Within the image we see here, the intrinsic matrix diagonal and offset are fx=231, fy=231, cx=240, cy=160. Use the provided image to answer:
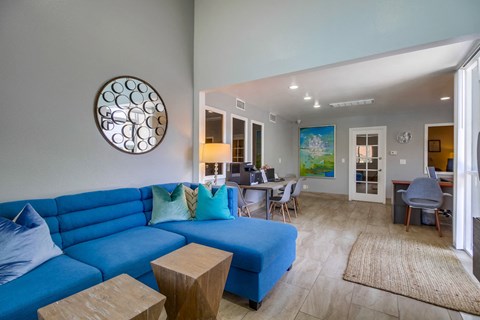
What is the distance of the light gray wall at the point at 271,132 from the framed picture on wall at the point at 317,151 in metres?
0.35

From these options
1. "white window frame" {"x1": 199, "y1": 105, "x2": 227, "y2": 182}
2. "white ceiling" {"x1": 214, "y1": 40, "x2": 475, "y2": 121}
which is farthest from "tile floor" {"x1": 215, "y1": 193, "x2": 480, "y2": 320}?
"white ceiling" {"x1": 214, "y1": 40, "x2": 475, "y2": 121}

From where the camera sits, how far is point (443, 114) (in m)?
5.59

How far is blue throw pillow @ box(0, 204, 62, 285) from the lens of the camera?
1.43m

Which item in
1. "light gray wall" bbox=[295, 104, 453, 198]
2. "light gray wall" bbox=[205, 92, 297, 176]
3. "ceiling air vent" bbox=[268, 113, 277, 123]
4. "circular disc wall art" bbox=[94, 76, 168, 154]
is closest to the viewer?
"circular disc wall art" bbox=[94, 76, 168, 154]

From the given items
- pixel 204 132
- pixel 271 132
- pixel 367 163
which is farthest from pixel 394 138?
pixel 204 132

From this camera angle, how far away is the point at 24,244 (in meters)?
1.54

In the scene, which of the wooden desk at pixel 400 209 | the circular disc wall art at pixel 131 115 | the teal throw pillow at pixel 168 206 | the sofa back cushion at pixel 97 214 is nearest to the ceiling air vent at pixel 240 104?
the circular disc wall art at pixel 131 115

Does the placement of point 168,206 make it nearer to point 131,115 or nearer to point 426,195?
point 131,115

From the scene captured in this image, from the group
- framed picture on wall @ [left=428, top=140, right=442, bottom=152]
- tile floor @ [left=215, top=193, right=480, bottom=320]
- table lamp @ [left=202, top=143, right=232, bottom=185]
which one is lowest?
tile floor @ [left=215, top=193, right=480, bottom=320]

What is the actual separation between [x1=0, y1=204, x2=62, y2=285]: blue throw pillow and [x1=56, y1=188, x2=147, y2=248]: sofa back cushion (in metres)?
0.24

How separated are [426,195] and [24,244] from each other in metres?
4.84

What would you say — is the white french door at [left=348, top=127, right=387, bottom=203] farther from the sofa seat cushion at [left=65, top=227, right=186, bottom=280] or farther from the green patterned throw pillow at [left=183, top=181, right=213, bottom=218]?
the sofa seat cushion at [left=65, top=227, right=186, bottom=280]

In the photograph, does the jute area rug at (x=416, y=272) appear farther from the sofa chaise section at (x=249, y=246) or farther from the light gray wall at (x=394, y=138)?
the light gray wall at (x=394, y=138)

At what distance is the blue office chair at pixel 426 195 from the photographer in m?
3.55
